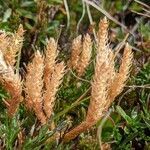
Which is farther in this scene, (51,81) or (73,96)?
(73,96)

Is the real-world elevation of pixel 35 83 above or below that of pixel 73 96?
above

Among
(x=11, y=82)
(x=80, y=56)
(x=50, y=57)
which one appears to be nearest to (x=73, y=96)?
(x=80, y=56)

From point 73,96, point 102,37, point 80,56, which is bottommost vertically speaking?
point 73,96

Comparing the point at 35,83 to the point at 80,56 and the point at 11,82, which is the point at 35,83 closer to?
the point at 11,82

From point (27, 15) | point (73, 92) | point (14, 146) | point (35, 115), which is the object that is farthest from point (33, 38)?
point (14, 146)

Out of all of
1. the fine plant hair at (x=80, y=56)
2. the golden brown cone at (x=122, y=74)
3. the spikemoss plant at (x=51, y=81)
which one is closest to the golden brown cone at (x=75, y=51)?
the fine plant hair at (x=80, y=56)

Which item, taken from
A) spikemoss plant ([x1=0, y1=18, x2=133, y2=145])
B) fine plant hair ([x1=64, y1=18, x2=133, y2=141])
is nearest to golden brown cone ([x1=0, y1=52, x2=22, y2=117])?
spikemoss plant ([x1=0, y1=18, x2=133, y2=145])

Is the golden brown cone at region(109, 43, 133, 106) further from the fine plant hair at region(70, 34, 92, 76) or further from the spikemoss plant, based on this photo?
the fine plant hair at region(70, 34, 92, 76)
